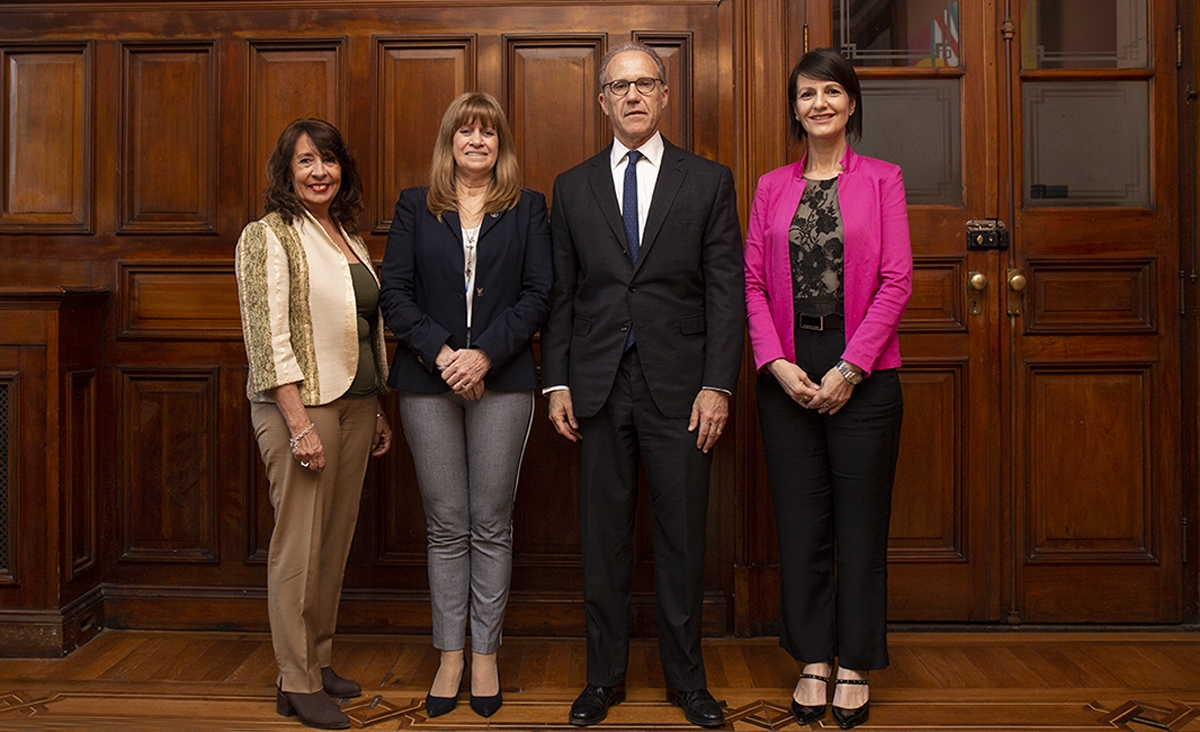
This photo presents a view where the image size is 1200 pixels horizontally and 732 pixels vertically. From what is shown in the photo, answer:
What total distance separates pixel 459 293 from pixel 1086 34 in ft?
7.27

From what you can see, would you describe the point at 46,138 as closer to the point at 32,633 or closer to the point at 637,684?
the point at 32,633

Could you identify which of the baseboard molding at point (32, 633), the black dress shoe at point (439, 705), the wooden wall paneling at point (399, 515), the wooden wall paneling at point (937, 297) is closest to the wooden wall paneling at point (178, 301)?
the wooden wall paneling at point (399, 515)

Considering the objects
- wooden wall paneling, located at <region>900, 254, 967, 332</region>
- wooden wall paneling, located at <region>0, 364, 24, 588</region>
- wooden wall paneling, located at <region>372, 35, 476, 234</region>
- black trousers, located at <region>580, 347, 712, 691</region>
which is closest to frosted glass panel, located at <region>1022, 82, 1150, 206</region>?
wooden wall paneling, located at <region>900, 254, 967, 332</region>

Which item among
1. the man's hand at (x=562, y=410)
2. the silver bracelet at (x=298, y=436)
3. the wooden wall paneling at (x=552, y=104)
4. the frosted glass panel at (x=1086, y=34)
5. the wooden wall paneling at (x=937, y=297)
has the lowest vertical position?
the silver bracelet at (x=298, y=436)

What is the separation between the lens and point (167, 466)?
9.88 ft

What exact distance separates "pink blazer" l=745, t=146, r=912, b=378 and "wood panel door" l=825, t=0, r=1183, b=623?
28.8 inches

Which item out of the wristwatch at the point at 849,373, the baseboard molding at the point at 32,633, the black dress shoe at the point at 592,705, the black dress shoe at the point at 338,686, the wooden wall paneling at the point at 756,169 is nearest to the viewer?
the wristwatch at the point at 849,373

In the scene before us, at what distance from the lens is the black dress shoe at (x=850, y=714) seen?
2.27 metres

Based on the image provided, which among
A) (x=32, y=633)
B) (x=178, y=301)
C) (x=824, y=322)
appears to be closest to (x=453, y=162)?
(x=824, y=322)

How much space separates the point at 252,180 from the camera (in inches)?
117

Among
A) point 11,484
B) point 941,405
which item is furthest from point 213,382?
point 941,405

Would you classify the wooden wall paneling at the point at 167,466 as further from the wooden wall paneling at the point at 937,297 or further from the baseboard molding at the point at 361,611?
the wooden wall paneling at the point at 937,297

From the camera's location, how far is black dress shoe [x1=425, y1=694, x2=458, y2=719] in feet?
7.66

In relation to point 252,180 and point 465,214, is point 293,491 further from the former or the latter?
point 252,180
